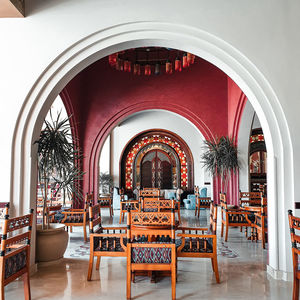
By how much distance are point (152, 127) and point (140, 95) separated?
14.6 ft

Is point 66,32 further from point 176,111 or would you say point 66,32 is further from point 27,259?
point 176,111

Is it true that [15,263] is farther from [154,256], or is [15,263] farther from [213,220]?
[213,220]

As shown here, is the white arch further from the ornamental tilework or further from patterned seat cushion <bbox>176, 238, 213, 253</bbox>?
the ornamental tilework

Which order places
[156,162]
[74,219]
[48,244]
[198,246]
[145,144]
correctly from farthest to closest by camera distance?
[156,162] < [145,144] < [74,219] < [48,244] < [198,246]

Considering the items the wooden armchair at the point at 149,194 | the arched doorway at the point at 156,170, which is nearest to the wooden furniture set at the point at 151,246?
the wooden armchair at the point at 149,194

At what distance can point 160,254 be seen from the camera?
3.21 metres

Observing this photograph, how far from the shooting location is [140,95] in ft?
30.6

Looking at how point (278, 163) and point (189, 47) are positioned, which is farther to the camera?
point (189, 47)

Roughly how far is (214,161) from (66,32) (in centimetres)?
514

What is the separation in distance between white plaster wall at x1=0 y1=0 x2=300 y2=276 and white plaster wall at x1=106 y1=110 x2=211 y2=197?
9.36 meters

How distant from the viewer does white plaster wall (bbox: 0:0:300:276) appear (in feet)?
13.1

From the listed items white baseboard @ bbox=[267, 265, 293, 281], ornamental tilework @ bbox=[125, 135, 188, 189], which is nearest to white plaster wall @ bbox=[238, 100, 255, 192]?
white baseboard @ bbox=[267, 265, 293, 281]

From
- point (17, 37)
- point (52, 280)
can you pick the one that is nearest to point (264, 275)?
point (52, 280)

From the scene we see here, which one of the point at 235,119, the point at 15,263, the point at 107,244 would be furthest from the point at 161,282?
the point at 235,119
